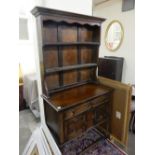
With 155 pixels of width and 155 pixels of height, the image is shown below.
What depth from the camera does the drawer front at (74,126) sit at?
165cm

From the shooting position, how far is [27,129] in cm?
266

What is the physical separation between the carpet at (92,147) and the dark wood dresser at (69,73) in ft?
0.63

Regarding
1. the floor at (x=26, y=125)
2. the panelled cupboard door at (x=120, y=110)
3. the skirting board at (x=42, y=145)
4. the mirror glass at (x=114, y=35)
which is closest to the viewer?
the skirting board at (x=42, y=145)

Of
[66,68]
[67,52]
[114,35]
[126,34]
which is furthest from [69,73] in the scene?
[114,35]

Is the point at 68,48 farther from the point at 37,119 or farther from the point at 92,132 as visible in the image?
the point at 37,119

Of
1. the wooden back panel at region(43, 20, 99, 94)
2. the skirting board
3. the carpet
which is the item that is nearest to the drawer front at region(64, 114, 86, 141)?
the skirting board

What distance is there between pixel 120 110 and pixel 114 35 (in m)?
2.76

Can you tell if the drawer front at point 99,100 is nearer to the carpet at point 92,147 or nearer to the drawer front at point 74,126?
the drawer front at point 74,126

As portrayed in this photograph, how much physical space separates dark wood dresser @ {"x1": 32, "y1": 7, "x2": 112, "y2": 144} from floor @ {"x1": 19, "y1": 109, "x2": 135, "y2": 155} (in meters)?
0.44

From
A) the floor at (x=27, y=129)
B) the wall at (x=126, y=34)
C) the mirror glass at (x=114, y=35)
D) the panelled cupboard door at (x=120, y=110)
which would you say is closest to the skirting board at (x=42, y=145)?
the floor at (x=27, y=129)

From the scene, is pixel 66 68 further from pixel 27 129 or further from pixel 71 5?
pixel 27 129

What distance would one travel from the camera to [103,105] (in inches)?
78.2

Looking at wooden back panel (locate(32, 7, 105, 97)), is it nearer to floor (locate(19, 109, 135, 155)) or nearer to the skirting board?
the skirting board
